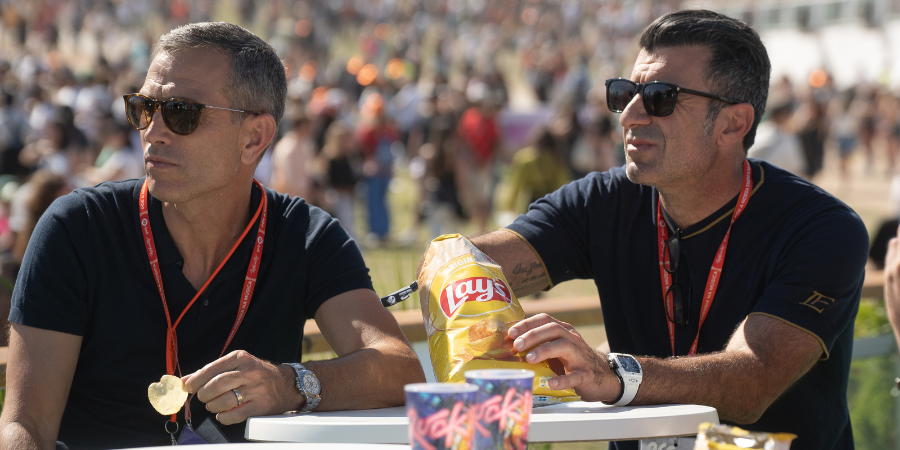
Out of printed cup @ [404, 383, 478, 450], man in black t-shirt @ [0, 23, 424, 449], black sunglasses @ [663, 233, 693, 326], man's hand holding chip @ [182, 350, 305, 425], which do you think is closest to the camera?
printed cup @ [404, 383, 478, 450]

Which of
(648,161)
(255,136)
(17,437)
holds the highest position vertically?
(255,136)

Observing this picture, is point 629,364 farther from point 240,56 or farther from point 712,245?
point 240,56

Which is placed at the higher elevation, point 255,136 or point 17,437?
point 255,136

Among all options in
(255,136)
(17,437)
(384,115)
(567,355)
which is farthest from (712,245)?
(384,115)

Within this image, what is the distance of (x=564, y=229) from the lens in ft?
9.78

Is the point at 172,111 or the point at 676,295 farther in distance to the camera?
the point at 676,295

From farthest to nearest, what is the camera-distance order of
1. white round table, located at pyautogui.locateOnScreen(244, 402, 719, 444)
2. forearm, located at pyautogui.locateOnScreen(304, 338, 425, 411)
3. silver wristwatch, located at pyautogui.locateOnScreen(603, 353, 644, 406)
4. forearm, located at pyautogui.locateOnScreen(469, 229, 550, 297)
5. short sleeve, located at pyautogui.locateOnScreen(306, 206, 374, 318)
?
forearm, located at pyautogui.locateOnScreen(469, 229, 550, 297), short sleeve, located at pyautogui.locateOnScreen(306, 206, 374, 318), forearm, located at pyautogui.locateOnScreen(304, 338, 425, 411), silver wristwatch, located at pyautogui.locateOnScreen(603, 353, 644, 406), white round table, located at pyautogui.locateOnScreen(244, 402, 719, 444)

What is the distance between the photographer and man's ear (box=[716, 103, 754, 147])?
2.79 m

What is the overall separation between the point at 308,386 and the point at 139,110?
95 centimetres

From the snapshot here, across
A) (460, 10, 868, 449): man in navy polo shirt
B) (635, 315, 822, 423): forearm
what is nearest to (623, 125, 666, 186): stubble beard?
(460, 10, 868, 449): man in navy polo shirt

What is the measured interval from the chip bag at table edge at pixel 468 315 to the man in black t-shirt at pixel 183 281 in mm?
171

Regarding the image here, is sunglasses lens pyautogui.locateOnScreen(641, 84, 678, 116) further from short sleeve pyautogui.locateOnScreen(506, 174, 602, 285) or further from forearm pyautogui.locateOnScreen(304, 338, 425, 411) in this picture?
forearm pyautogui.locateOnScreen(304, 338, 425, 411)

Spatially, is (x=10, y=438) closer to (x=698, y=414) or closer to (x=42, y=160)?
(x=698, y=414)

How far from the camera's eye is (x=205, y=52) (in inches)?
101
